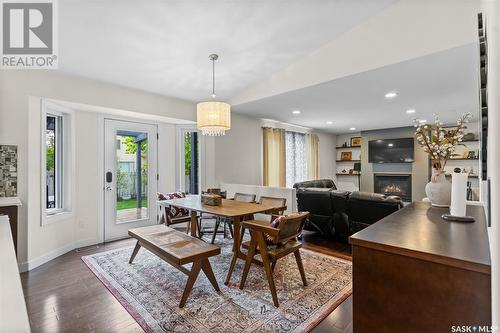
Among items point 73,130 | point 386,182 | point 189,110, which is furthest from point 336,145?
point 73,130

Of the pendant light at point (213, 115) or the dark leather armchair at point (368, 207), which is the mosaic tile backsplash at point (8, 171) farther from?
the dark leather armchair at point (368, 207)

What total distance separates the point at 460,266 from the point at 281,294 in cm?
168

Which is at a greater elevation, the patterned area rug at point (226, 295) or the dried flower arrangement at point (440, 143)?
the dried flower arrangement at point (440, 143)

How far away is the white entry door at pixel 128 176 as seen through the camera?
410 centimetres

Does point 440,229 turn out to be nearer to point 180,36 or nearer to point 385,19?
point 385,19

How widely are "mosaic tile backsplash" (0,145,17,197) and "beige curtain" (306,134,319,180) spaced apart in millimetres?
6346

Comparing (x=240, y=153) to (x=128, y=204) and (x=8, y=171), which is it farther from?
(x=8, y=171)

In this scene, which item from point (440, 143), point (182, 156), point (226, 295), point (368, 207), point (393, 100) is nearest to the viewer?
point (440, 143)

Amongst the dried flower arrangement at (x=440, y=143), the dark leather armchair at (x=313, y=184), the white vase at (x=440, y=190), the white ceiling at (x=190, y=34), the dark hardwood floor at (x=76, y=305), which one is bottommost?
the dark hardwood floor at (x=76, y=305)

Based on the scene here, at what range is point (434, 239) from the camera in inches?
46.5

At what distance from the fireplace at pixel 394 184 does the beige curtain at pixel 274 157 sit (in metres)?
3.46

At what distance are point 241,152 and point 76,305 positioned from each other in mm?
3785

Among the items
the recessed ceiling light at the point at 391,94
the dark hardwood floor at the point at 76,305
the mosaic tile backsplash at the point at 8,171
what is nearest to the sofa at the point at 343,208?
the dark hardwood floor at the point at 76,305

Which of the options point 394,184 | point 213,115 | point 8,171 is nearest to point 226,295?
point 213,115
